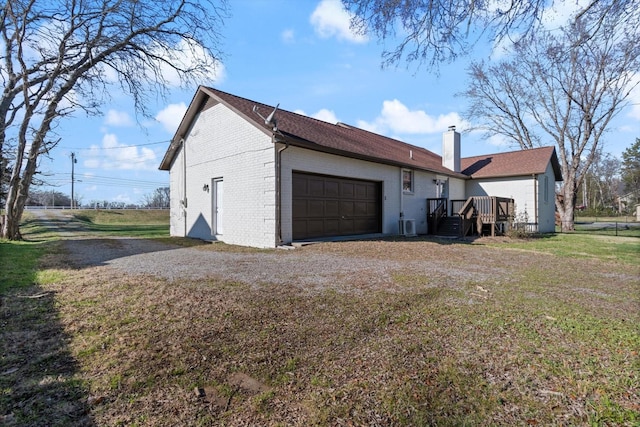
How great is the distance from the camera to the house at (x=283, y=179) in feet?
34.5

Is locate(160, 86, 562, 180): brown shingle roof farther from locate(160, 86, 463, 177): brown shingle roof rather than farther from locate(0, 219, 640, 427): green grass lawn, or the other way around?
locate(0, 219, 640, 427): green grass lawn

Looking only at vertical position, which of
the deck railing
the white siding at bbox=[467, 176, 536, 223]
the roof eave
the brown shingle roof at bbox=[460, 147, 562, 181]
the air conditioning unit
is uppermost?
the brown shingle roof at bbox=[460, 147, 562, 181]

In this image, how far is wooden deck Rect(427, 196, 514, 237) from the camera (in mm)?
14633

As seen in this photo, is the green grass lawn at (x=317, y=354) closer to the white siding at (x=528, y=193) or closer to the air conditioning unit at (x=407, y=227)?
the air conditioning unit at (x=407, y=227)

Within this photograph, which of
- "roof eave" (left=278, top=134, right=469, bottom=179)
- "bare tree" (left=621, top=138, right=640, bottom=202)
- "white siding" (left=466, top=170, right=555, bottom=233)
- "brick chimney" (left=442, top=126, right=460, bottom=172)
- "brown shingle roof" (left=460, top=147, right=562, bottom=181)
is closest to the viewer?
"roof eave" (left=278, top=134, right=469, bottom=179)

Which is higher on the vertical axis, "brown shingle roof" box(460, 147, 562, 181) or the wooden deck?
"brown shingle roof" box(460, 147, 562, 181)

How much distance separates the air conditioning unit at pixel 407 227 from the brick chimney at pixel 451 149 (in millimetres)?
6212

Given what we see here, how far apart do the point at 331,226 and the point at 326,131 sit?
415cm

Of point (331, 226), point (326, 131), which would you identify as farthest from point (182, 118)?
point (331, 226)

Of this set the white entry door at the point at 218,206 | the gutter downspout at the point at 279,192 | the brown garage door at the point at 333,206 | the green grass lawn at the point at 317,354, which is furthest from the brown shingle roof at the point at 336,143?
the green grass lawn at the point at 317,354

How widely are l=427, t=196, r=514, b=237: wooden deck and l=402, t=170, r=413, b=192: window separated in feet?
4.70

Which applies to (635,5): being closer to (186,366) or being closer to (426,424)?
(426,424)

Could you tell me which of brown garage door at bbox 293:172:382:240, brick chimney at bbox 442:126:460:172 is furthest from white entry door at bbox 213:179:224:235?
brick chimney at bbox 442:126:460:172

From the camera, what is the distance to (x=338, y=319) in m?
3.68
